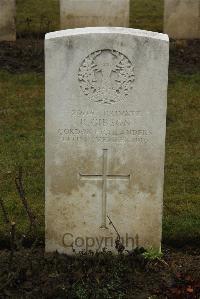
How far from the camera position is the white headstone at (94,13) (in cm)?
1221

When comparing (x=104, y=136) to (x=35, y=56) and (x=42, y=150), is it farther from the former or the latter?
(x=35, y=56)

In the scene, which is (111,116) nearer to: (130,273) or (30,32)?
(130,273)

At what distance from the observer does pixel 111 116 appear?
5.50 m

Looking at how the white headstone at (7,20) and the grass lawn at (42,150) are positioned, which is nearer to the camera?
the grass lawn at (42,150)

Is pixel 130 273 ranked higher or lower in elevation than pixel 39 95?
lower

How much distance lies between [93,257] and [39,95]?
4.78m

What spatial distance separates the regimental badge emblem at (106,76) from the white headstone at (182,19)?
23.5ft

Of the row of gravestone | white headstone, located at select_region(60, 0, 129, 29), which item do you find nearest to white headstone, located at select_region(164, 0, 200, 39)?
the row of gravestone

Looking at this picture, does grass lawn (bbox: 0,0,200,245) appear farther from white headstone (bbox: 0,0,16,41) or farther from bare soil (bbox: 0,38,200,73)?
white headstone (bbox: 0,0,16,41)

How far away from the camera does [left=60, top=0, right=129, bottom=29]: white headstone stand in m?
12.2

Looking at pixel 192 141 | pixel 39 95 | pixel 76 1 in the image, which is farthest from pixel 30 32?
pixel 192 141

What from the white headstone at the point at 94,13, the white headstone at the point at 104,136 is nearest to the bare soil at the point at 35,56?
the white headstone at the point at 94,13

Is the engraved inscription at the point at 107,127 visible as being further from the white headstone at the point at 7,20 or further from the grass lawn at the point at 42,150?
the white headstone at the point at 7,20

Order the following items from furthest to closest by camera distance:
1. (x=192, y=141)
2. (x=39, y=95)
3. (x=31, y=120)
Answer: (x=39, y=95) < (x=31, y=120) < (x=192, y=141)
